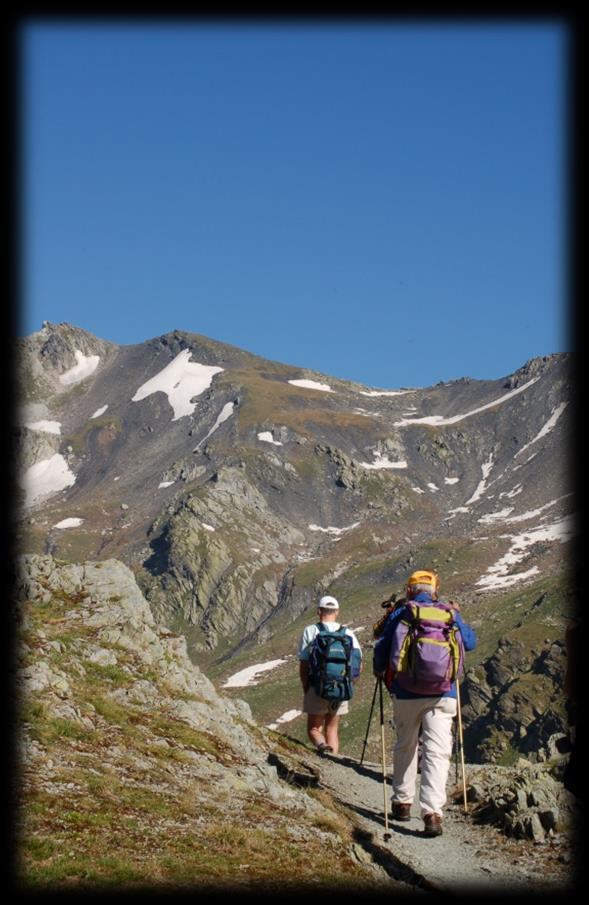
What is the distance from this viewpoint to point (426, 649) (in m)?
15.0

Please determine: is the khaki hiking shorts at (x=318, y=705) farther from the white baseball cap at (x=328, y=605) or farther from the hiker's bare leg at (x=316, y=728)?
the white baseball cap at (x=328, y=605)

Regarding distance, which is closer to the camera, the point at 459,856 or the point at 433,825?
the point at 459,856

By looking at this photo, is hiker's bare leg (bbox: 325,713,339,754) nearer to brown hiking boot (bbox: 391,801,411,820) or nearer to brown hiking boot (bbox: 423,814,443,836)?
brown hiking boot (bbox: 391,801,411,820)

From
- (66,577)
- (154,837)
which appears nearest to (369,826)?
(154,837)

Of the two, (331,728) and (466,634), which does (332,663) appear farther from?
(466,634)

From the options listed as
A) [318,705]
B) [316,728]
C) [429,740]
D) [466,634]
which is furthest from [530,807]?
[316,728]

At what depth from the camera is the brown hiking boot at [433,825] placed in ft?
50.0

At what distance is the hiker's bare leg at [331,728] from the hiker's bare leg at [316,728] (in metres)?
0.14

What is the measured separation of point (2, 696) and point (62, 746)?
5.85ft

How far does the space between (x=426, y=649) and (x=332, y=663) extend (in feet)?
15.9

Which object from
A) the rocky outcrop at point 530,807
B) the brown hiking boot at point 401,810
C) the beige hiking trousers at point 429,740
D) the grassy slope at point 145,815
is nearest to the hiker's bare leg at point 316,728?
the grassy slope at point 145,815

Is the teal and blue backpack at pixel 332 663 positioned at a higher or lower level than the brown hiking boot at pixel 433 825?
higher

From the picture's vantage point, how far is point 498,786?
18688 millimetres

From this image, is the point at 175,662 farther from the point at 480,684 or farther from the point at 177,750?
the point at 480,684
